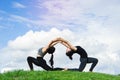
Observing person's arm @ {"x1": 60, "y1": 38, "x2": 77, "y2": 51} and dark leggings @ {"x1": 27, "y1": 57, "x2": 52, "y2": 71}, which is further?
dark leggings @ {"x1": 27, "y1": 57, "x2": 52, "y2": 71}

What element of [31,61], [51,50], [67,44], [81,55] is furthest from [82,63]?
[31,61]

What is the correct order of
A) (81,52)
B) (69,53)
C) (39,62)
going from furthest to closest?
(81,52) < (69,53) < (39,62)

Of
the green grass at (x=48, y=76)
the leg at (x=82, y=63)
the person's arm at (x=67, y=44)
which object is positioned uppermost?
the person's arm at (x=67, y=44)

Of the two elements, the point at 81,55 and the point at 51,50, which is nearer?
the point at 51,50

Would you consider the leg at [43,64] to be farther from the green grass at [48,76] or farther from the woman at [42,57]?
the green grass at [48,76]

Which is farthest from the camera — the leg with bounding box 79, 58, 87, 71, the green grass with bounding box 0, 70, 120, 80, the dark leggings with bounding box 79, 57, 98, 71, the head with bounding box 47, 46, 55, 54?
the dark leggings with bounding box 79, 57, 98, 71

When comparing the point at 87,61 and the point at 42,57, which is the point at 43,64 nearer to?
the point at 42,57

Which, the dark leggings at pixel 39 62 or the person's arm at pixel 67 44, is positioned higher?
the person's arm at pixel 67 44

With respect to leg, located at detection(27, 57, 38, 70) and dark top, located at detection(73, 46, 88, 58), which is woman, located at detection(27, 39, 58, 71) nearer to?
leg, located at detection(27, 57, 38, 70)

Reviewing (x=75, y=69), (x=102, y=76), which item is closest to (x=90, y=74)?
(x=102, y=76)

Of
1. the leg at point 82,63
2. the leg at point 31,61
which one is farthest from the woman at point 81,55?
the leg at point 31,61

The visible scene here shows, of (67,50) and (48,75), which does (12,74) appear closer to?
(48,75)

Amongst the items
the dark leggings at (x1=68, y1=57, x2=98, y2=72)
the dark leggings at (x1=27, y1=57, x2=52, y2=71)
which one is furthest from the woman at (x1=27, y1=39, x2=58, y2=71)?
the dark leggings at (x1=68, y1=57, x2=98, y2=72)

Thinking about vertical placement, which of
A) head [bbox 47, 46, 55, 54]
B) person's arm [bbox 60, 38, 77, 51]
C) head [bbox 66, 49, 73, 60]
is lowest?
head [bbox 66, 49, 73, 60]
